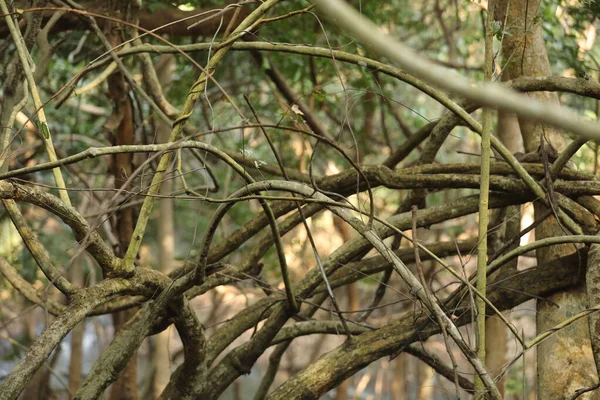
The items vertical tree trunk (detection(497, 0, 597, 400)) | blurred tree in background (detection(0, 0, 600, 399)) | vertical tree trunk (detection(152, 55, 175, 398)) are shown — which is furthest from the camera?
vertical tree trunk (detection(152, 55, 175, 398))

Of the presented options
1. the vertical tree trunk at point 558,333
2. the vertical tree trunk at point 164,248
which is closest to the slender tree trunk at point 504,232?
the vertical tree trunk at point 558,333

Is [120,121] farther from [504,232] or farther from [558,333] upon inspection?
[558,333]

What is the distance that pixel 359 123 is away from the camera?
27.0 ft

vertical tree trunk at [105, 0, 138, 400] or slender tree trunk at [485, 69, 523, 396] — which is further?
vertical tree trunk at [105, 0, 138, 400]

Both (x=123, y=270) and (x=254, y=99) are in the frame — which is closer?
(x=123, y=270)

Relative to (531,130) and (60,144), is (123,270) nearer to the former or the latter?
(531,130)

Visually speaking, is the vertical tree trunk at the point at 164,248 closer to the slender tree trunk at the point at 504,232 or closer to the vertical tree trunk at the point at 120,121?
the vertical tree trunk at the point at 120,121

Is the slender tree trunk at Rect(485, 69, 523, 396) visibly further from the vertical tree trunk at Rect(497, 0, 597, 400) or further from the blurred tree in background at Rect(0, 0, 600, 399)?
the vertical tree trunk at Rect(497, 0, 597, 400)

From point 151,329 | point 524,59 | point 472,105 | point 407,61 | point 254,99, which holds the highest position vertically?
point 254,99

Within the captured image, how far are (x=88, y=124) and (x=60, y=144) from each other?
716mm

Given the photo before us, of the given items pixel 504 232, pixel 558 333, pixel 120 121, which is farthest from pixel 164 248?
pixel 558 333

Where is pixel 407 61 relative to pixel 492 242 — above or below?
below

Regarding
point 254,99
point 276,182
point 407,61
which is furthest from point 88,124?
point 407,61

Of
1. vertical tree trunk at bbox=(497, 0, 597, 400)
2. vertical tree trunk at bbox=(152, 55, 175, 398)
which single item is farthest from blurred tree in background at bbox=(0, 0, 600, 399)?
vertical tree trunk at bbox=(152, 55, 175, 398)
